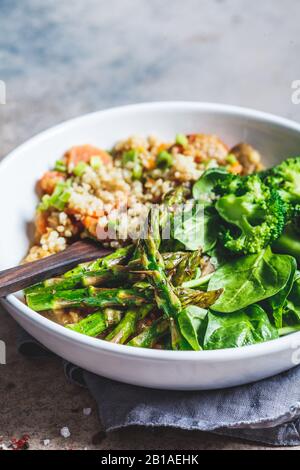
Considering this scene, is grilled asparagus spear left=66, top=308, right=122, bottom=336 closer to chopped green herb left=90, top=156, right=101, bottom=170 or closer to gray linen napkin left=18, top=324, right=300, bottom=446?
gray linen napkin left=18, top=324, right=300, bottom=446

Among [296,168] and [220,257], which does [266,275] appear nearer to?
[220,257]

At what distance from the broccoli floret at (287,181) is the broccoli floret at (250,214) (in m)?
0.11

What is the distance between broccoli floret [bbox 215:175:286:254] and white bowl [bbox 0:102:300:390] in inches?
25.1

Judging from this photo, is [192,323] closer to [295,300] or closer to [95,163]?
[295,300]

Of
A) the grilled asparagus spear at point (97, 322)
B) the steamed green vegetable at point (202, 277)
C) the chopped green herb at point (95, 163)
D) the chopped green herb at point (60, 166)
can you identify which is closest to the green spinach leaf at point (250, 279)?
the steamed green vegetable at point (202, 277)

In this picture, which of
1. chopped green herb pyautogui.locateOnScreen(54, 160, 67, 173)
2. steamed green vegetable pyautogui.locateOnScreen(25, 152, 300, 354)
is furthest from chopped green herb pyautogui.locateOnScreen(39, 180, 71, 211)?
steamed green vegetable pyautogui.locateOnScreen(25, 152, 300, 354)

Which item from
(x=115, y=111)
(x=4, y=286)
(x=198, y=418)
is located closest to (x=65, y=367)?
(x=4, y=286)

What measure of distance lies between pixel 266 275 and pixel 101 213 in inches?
38.0

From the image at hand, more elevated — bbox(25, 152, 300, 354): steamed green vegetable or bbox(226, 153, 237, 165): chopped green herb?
bbox(226, 153, 237, 165): chopped green herb

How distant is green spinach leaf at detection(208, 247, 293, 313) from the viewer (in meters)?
2.96

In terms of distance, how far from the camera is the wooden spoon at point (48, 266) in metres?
3.02

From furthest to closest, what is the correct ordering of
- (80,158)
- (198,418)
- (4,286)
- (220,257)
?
(80,158) → (220,257) → (4,286) → (198,418)

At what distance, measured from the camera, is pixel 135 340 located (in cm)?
287

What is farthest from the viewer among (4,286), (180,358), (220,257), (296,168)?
(296,168)
